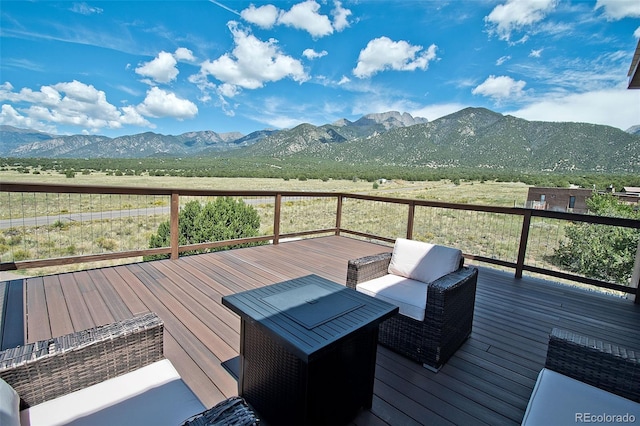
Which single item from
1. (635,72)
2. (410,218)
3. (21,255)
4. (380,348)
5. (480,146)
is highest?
(480,146)

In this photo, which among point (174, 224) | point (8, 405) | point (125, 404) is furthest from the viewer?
point (174, 224)

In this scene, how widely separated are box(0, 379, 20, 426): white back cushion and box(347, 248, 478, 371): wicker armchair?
2.04 m

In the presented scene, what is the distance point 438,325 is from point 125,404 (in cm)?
183

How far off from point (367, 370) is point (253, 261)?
307 centimetres

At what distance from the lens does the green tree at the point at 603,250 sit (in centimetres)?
555

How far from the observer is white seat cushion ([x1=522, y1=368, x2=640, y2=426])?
4.03 ft

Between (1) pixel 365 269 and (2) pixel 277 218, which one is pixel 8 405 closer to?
(1) pixel 365 269

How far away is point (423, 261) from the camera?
9.05ft

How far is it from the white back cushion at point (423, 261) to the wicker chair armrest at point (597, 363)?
100 cm

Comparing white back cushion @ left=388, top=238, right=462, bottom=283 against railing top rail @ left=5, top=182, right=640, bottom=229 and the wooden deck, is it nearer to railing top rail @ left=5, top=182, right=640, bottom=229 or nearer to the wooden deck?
the wooden deck

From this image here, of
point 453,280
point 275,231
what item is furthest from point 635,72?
point 275,231

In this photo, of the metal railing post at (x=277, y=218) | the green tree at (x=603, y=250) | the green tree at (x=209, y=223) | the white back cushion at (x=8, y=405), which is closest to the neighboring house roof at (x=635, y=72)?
the green tree at (x=603, y=250)

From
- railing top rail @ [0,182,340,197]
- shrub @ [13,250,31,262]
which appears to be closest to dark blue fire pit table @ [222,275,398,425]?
railing top rail @ [0,182,340,197]

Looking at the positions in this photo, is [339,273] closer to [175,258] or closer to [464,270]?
[464,270]
